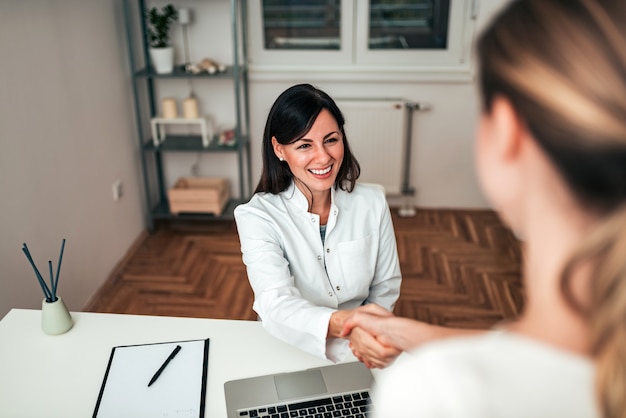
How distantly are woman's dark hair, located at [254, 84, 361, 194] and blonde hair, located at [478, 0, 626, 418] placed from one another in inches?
44.5

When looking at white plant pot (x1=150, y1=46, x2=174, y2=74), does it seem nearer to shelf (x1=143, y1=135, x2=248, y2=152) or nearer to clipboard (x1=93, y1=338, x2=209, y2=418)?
shelf (x1=143, y1=135, x2=248, y2=152)

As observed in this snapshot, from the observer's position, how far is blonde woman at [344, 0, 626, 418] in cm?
45

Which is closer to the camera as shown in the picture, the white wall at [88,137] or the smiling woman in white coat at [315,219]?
the smiling woman in white coat at [315,219]

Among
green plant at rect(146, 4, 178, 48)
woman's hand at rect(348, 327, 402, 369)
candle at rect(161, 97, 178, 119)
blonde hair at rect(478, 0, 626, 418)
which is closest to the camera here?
blonde hair at rect(478, 0, 626, 418)

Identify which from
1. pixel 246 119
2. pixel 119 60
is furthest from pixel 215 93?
pixel 119 60

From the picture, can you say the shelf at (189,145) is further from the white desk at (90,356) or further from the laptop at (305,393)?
the laptop at (305,393)

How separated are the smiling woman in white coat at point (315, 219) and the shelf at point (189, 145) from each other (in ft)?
5.52

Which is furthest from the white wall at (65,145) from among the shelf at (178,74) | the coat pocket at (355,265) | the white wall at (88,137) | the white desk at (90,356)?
the coat pocket at (355,265)

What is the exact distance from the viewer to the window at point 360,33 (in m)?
3.36

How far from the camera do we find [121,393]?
1216mm

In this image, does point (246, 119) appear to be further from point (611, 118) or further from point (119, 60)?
point (611, 118)

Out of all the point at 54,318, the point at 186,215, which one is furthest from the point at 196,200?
the point at 54,318

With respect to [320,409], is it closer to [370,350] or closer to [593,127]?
[370,350]

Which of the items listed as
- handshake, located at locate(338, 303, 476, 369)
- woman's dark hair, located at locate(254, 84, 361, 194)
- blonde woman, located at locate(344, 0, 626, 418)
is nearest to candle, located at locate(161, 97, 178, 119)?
woman's dark hair, located at locate(254, 84, 361, 194)
